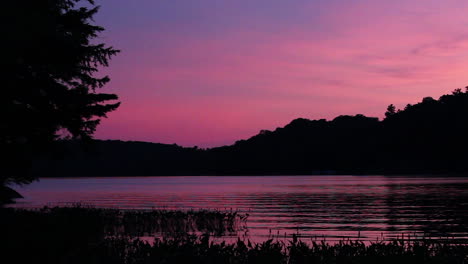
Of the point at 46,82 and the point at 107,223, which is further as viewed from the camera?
the point at 107,223

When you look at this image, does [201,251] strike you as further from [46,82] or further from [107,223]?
[107,223]

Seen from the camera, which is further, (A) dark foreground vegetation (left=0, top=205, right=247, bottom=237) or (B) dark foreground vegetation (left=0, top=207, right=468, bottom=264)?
(A) dark foreground vegetation (left=0, top=205, right=247, bottom=237)

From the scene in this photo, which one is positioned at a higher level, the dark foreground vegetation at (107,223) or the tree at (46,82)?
the tree at (46,82)

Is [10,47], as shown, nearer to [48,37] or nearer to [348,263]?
[48,37]

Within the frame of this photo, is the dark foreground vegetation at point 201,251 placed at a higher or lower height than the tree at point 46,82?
lower

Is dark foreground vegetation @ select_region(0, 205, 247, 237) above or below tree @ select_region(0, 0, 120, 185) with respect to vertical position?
below

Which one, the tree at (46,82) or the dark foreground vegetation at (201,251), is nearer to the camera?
the dark foreground vegetation at (201,251)

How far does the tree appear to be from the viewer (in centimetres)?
2642

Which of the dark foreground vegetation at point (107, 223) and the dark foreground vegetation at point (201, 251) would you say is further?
the dark foreground vegetation at point (107, 223)

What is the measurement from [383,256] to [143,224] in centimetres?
2475

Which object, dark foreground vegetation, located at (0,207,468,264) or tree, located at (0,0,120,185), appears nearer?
dark foreground vegetation, located at (0,207,468,264)

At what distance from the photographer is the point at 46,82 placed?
2898 centimetres

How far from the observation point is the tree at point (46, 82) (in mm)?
26422

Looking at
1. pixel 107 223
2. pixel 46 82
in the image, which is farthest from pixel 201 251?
pixel 107 223
